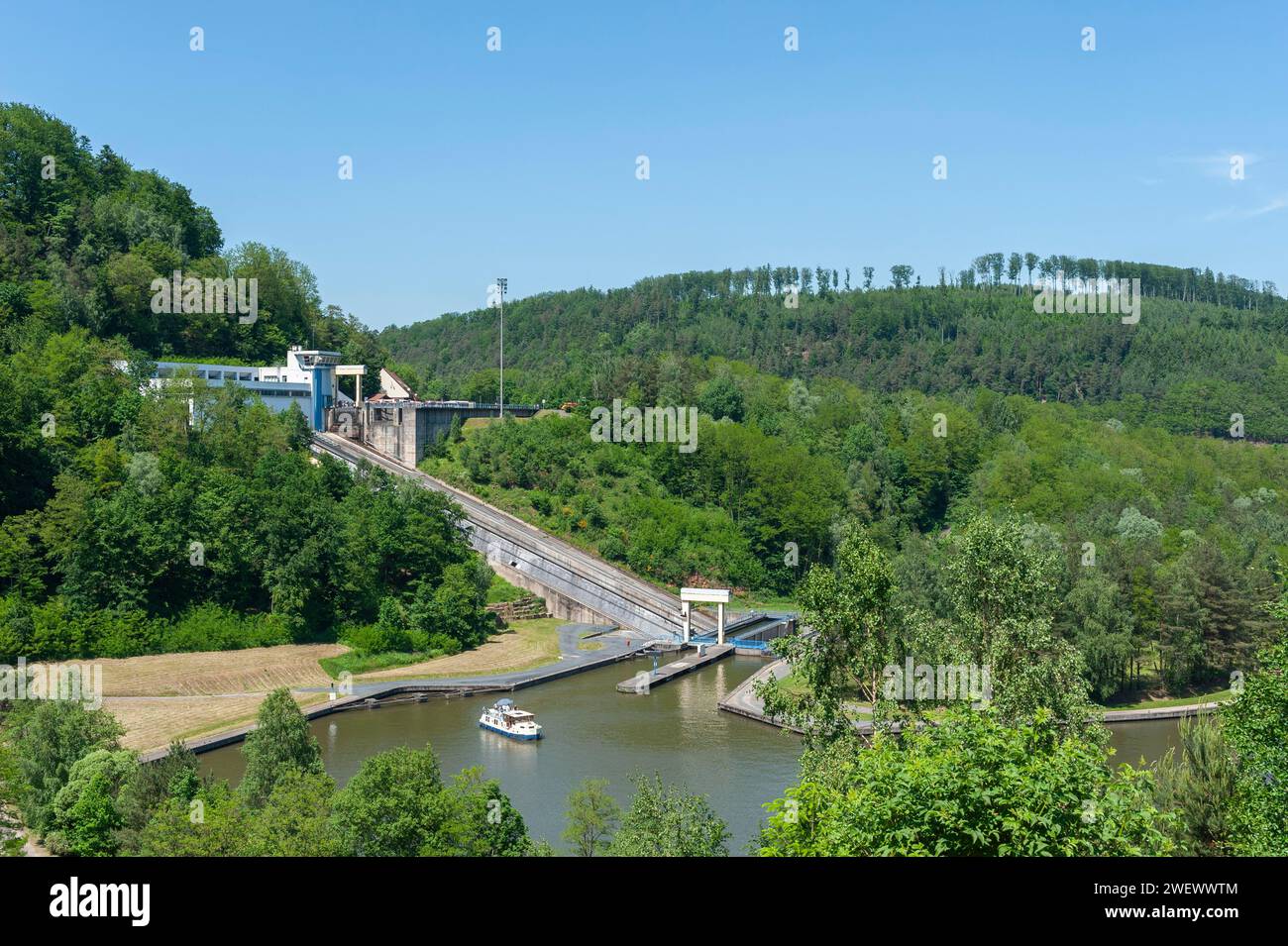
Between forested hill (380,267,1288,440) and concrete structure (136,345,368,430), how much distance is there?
93.0 ft

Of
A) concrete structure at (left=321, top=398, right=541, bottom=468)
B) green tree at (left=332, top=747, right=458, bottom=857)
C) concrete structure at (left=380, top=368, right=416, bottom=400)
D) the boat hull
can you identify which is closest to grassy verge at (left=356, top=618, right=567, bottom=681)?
the boat hull

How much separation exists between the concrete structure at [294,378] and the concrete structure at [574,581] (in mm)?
7204

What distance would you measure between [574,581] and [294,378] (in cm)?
1931

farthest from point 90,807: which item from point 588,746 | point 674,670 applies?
point 674,670

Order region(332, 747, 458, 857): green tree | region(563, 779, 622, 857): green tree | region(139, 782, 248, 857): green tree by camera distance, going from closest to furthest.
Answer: region(139, 782, 248, 857): green tree, region(332, 747, 458, 857): green tree, region(563, 779, 622, 857): green tree

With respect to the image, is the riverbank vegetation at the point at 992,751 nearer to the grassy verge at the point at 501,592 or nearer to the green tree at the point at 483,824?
the green tree at the point at 483,824

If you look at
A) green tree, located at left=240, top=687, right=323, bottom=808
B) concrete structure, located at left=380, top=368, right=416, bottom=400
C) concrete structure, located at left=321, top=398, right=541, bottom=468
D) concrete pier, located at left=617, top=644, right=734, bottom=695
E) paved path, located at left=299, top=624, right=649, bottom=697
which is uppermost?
concrete structure, located at left=380, top=368, right=416, bottom=400

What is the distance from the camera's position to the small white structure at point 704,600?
47531 millimetres

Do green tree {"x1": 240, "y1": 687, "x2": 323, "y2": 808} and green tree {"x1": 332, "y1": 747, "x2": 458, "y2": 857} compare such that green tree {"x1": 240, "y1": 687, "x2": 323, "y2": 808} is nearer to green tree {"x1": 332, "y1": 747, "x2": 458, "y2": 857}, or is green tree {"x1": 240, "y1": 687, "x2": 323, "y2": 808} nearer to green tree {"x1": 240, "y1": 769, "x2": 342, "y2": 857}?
green tree {"x1": 240, "y1": 769, "x2": 342, "y2": 857}

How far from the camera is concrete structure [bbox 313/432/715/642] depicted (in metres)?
49.6

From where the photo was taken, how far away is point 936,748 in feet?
38.8
